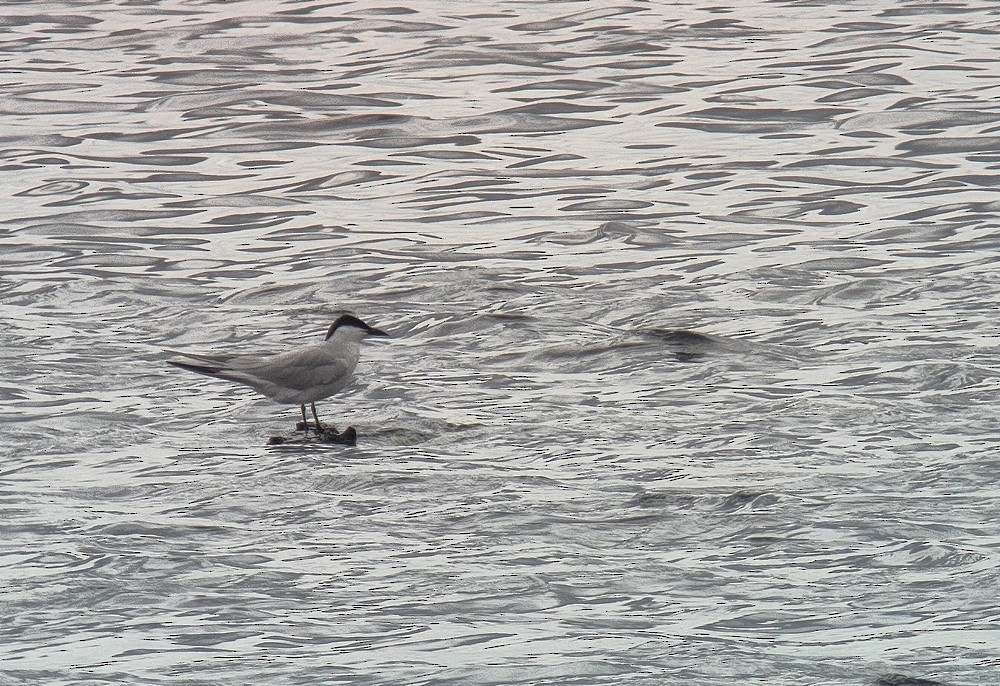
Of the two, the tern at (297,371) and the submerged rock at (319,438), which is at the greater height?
the tern at (297,371)

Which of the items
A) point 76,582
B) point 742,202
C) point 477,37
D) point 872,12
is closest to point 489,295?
point 742,202

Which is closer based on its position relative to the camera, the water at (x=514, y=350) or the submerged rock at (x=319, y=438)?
the water at (x=514, y=350)

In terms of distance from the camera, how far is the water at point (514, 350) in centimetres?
784

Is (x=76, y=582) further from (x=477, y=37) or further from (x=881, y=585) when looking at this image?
(x=477, y=37)

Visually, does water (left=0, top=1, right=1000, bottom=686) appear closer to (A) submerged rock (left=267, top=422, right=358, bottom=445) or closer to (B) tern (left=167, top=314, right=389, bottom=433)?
(A) submerged rock (left=267, top=422, right=358, bottom=445)

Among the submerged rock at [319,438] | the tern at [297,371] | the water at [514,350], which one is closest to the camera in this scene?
the water at [514,350]

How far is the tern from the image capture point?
1087 cm

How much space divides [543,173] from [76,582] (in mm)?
10003

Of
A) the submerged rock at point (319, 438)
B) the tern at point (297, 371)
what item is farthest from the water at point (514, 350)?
the tern at point (297, 371)

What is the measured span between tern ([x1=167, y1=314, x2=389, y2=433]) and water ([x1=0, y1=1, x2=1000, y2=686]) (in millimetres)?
320

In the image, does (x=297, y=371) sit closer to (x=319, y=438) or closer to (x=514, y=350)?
(x=319, y=438)

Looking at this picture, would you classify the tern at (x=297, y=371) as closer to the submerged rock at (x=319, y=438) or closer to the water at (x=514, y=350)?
the submerged rock at (x=319, y=438)

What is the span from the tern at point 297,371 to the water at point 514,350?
1.05 feet

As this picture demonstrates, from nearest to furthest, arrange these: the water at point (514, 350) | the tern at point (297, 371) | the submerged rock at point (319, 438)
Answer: the water at point (514, 350)
the submerged rock at point (319, 438)
the tern at point (297, 371)
